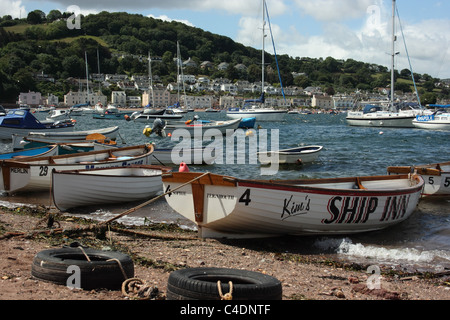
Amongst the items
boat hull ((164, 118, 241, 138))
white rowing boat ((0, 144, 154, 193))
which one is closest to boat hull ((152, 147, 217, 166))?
white rowing boat ((0, 144, 154, 193))

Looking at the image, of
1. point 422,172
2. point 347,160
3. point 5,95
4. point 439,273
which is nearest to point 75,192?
point 439,273

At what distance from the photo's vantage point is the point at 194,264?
7648 mm

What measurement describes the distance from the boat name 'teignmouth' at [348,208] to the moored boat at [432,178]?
3.21 metres

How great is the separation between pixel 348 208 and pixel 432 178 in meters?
6.23

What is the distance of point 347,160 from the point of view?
86.3 ft

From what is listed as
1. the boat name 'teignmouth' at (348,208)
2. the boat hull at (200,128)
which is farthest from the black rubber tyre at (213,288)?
the boat hull at (200,128)

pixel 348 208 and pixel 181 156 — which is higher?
pixel 348 208

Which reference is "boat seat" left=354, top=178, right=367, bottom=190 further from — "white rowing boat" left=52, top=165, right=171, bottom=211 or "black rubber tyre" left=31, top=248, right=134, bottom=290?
"black rubber tyre" left=31, top=248, right=134, bottom=290

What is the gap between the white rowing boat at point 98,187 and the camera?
12.6 m

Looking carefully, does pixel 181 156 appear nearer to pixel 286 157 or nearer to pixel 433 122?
pixel 286 157

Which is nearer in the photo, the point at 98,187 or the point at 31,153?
the point at 98,187

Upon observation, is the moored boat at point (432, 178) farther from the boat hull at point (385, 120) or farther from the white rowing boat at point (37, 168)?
the boat hull at point (385, 120)

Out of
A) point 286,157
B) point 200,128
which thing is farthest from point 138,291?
point 200,128

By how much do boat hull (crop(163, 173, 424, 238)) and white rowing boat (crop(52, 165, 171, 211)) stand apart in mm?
4233
